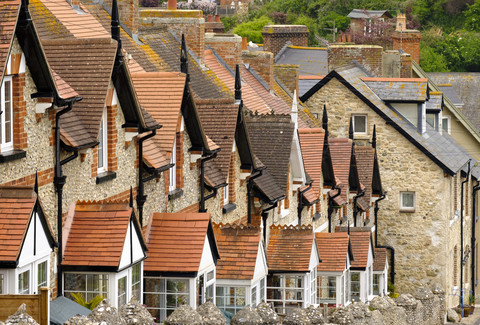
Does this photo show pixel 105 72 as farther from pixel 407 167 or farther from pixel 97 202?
pixel 407 167

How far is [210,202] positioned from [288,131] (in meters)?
5.13

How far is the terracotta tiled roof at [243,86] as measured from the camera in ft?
104

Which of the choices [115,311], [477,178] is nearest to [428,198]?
[477,178]


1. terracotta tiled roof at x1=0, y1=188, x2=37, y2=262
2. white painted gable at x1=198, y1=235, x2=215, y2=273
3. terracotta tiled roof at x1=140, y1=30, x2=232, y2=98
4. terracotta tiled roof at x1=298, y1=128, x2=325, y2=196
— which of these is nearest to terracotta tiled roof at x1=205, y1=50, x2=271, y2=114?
terracotta tiled roof at x1=140, y1=30, x2=232, y2=98

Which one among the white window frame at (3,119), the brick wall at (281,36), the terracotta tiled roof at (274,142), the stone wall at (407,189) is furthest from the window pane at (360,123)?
the white window frame at (3,119)

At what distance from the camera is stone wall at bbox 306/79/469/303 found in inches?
1734

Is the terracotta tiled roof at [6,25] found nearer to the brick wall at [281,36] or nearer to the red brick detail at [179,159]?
the red brick detail at [179,159]

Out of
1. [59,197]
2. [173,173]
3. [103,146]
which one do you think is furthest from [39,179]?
[173,173]

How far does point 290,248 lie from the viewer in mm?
26047

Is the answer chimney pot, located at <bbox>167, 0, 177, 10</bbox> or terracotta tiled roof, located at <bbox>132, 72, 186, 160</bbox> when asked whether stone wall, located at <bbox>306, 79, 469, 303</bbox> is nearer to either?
chimney pot, located at <bbox>167, 0, 177, 10</bbox>

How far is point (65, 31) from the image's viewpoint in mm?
20891

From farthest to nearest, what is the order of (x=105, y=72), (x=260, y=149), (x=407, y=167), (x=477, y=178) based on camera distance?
(x=477, y=178) < (x=407, y=167) < (x=260, y=149) < (x=105, y=72)

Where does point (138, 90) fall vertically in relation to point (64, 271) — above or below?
above

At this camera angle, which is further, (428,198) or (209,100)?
(428,198)
